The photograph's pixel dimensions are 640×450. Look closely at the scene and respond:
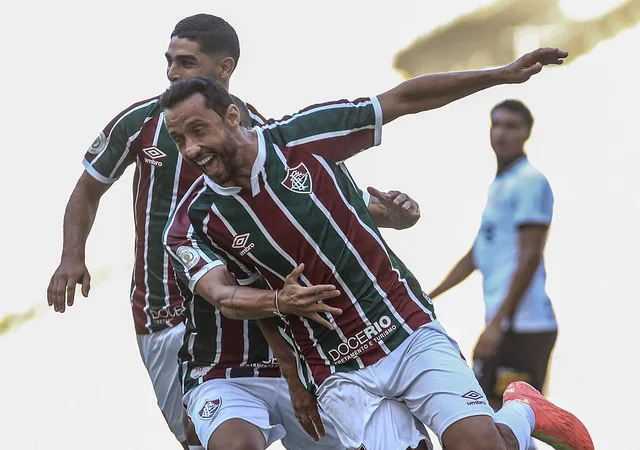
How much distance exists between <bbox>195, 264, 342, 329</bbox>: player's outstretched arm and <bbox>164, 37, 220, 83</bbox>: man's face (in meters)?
1.13

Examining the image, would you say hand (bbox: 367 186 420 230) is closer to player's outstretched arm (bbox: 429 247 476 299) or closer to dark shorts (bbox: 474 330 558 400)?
dark shorts (bbox: 474 330 558 400)

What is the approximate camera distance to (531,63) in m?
4.61

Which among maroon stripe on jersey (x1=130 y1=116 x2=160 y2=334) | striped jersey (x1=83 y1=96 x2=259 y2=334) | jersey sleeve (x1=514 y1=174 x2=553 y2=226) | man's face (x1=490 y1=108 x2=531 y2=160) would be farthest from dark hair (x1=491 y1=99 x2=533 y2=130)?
maroon stripe on jersey (x1=130 y1=116 x2=160 y2=334)

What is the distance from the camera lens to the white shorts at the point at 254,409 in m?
4.95

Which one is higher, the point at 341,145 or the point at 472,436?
the point at 341,145

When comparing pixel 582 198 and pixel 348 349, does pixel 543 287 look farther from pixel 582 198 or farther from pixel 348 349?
pixel 582 198

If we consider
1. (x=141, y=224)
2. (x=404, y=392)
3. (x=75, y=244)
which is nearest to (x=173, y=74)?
(x=141, y=224)

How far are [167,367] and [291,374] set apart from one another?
3.71ft

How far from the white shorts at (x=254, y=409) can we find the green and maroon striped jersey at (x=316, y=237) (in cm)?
36

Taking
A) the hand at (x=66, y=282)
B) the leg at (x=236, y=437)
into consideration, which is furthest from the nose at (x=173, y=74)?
the leg at (x=236, y=437)

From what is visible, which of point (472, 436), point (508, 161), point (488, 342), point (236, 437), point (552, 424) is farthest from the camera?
point (508, 161)

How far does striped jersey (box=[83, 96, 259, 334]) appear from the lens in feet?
17.6

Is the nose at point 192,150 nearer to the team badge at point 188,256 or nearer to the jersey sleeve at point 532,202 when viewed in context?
the team badge at point 188,256

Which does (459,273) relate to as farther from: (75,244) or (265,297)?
(265,297)
